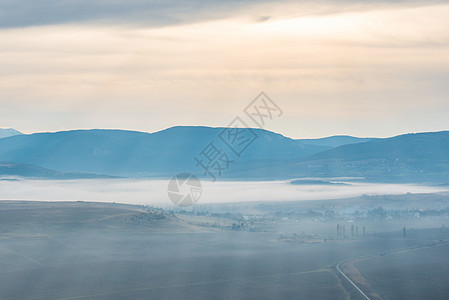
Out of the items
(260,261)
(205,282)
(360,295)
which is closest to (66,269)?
(205,282)

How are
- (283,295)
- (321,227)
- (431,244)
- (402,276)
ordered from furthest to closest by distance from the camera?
1. (321,227)
2. (431,244)
3. (402,276)
4. (283,295)

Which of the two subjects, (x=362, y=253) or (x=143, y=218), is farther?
(x=143, y=218)

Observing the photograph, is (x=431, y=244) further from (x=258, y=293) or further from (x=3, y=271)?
(x=3, y=271)

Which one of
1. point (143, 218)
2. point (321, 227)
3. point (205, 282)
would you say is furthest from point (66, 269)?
point (321, 227)

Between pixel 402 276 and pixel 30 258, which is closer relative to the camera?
pixel 402 276

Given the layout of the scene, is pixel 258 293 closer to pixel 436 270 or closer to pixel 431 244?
pixel 436 270

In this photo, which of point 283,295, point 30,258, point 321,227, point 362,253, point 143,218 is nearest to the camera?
point 283,295
